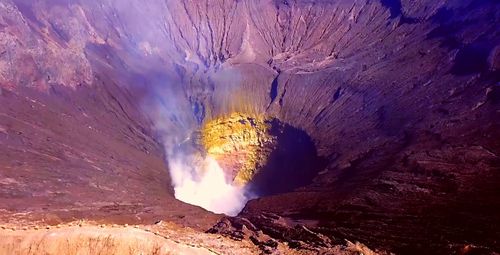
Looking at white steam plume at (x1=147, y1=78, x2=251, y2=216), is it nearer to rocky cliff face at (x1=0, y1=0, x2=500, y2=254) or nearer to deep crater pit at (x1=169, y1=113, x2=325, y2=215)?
deep crater pit at (x1=169, y1=113, x2=325, y2=215)

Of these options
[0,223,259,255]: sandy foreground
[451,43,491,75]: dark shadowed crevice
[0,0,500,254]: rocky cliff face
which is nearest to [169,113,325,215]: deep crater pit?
[0,0,500,254]: rocky cliff face

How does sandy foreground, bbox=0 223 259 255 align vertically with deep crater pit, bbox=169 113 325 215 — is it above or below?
below

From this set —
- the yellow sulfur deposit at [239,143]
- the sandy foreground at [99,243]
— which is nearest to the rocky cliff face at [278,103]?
the yellow sulfur deposit at [239,143]

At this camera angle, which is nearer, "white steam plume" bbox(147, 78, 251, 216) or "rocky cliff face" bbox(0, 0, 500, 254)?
"rocky cliff face" bbox(0, 0, 500, 254)

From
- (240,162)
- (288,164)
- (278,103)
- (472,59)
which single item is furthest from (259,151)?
(472,59)

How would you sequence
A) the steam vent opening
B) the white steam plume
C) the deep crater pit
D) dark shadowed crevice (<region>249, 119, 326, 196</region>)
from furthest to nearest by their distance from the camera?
the steam vent opening
the deep crater pit
the white steam plume
dark shadowed crevice (<region>249, 119, 326, 196</region>)

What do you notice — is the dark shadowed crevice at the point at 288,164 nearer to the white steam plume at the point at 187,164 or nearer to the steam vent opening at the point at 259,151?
the steam vent opening at the point at 259,151

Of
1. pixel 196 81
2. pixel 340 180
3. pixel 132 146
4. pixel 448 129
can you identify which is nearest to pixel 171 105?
pixel 196 81
